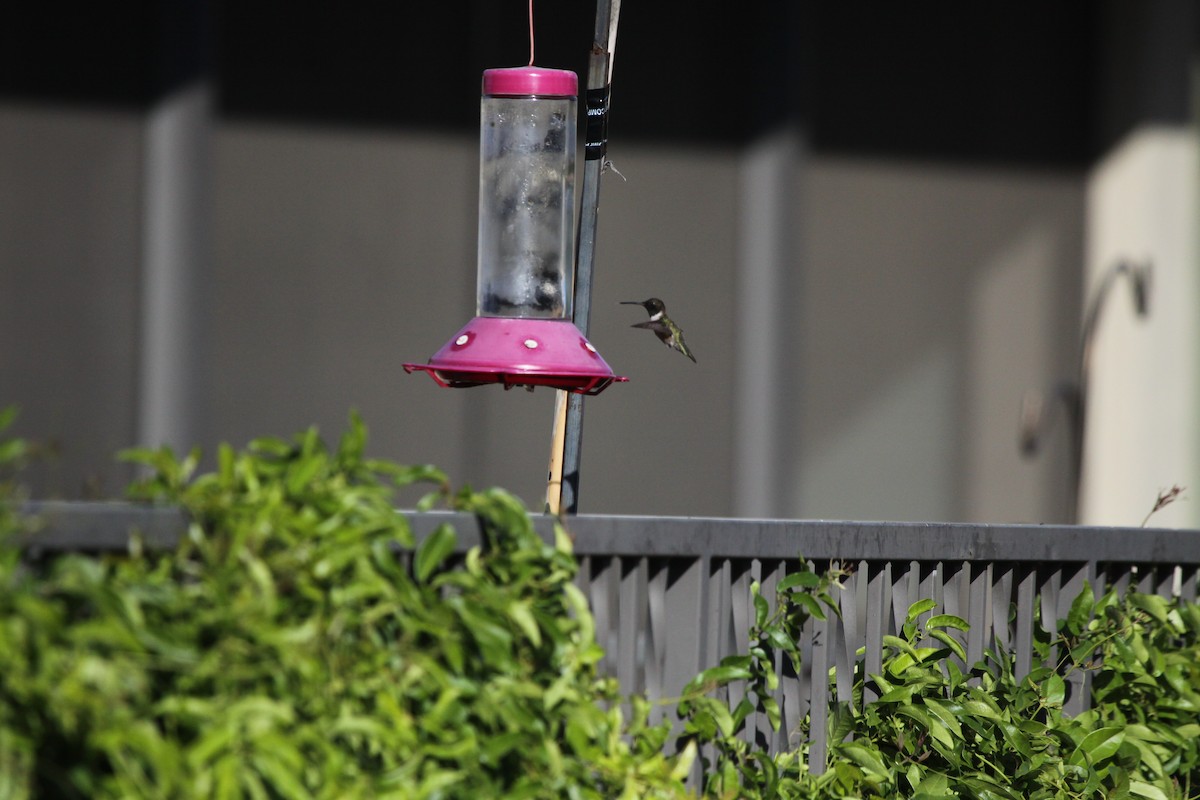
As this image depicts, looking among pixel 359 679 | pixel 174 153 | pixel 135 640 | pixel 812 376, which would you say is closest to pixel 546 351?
pixel 359 679

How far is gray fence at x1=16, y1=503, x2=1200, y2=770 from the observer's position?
2.46 metres

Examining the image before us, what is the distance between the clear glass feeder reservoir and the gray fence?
724 millimetres

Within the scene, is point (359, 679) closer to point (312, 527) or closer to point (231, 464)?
point (312, 527)

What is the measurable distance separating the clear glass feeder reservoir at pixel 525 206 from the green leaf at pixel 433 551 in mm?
996

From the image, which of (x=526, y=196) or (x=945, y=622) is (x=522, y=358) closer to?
(x=526, y=196)

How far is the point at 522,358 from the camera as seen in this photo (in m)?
2.71

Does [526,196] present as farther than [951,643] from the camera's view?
Yes

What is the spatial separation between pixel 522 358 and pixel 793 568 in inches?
25.9

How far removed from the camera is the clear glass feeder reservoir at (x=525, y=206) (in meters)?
3.15

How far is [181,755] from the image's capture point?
1.83 m

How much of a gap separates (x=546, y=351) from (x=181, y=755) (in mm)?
1139

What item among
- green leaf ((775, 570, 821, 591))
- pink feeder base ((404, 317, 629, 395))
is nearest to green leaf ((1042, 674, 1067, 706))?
green leaf ((775, 570, 821, 591))

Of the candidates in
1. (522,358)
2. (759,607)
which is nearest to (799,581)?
(759,607)

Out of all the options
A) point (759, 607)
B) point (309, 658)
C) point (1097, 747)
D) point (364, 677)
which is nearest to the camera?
point (309, 658)
